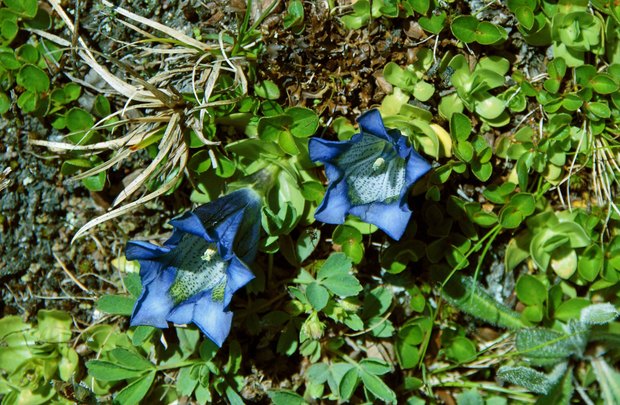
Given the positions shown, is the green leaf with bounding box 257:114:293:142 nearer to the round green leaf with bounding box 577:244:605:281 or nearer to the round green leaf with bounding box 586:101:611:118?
the round green leaf with bounding box 586:101:611:118

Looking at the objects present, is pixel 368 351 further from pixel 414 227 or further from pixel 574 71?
pixel 574 71

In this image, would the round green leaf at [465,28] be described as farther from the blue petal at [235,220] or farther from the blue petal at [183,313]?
the blue petal at [183,313]

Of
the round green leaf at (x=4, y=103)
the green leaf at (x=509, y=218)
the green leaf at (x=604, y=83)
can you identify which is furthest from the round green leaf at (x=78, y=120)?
the green leaf at (x=604, y=83)

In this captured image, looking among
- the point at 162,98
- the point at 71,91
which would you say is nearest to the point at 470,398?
the point at 162,98

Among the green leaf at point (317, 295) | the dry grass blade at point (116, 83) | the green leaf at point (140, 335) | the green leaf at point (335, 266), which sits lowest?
the green leaf at point (140, 335)

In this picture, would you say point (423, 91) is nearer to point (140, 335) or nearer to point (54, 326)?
point (140, 335)

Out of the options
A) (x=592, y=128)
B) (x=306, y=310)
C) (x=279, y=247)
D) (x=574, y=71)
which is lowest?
(x=306, y=310)

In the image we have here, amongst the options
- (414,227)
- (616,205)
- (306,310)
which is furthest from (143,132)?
(616,205)

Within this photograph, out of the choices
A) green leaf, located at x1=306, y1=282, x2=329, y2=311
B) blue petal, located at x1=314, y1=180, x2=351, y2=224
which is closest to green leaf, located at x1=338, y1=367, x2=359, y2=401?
green leaf, located at x1=306, y1=282, x2=329, y2=311
